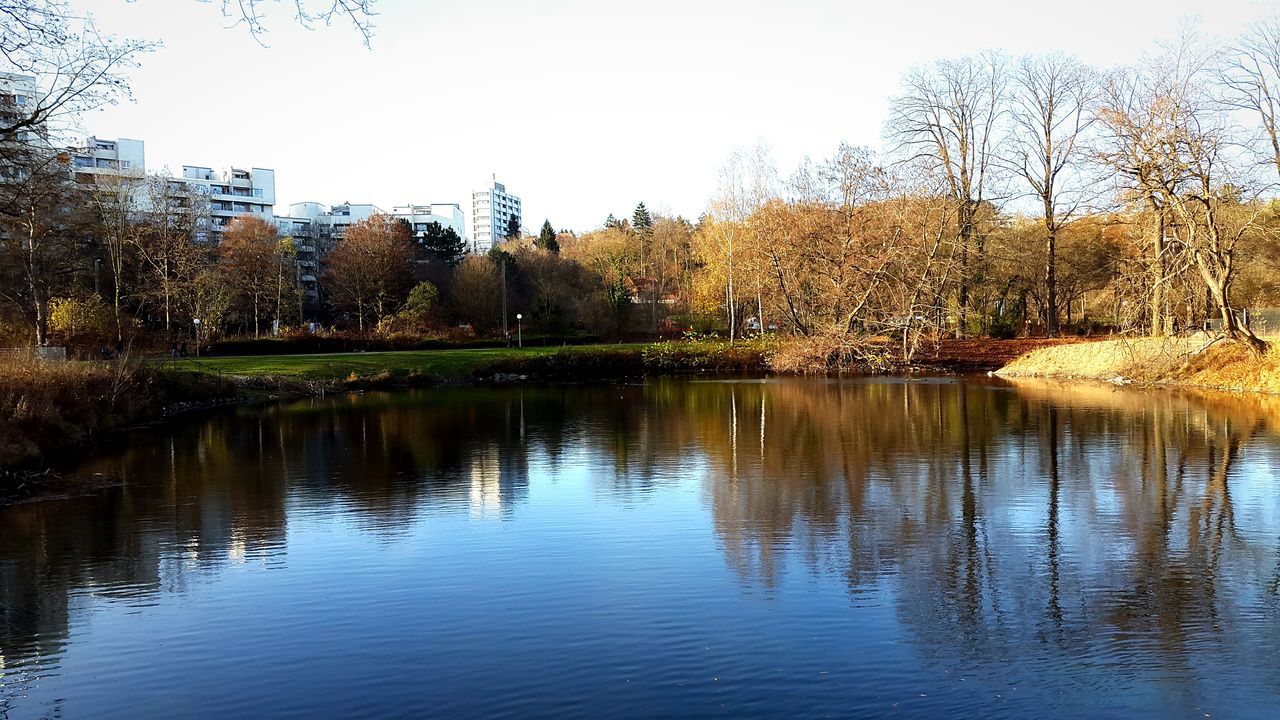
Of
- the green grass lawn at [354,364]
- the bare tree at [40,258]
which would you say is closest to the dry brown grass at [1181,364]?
the green grass lawn at [354,364]

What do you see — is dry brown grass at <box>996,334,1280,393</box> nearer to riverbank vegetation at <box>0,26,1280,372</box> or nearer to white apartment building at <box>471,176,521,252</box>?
riverbank vegetation at <box>0,26,1280,372</box>

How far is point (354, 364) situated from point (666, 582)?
33027 millimetres

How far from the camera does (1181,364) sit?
30.2 metres

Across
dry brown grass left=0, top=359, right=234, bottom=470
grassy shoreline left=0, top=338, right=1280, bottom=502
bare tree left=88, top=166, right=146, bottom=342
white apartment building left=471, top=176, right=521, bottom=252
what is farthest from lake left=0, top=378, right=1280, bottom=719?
white apartment building left=471, top=176, right=521, bottom=252

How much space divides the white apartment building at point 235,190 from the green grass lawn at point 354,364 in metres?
68.8

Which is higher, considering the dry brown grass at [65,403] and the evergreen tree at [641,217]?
the evergreen tree at [641,217]

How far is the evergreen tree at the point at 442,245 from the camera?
253ft

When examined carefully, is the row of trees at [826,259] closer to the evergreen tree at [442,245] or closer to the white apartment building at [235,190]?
the evergreen tree at [442,245]

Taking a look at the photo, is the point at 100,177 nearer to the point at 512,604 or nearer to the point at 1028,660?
the point at 512,604

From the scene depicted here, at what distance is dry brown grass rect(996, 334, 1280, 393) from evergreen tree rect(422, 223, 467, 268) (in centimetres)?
5311

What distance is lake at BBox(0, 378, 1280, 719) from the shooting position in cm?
668

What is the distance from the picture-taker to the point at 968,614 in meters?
8.02

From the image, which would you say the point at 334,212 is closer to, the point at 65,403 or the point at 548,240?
the point at 548,240

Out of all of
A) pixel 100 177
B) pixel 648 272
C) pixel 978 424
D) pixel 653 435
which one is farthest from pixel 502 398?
pixel 648 272
